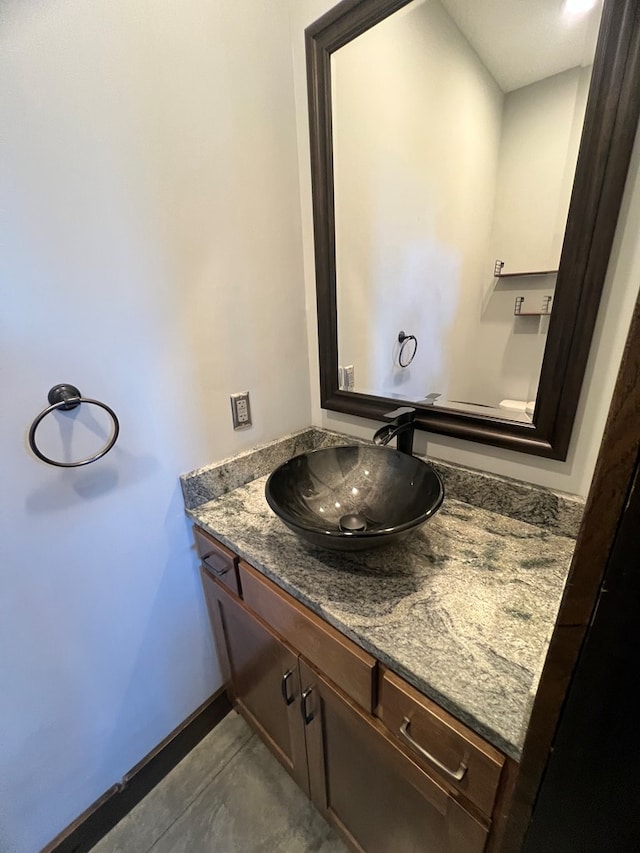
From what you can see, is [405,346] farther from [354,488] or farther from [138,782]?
[138,782]

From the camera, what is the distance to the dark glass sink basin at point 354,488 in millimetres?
936

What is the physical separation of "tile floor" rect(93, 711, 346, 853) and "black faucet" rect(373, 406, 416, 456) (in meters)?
1.19

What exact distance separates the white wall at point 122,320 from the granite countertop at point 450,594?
24 centimetres

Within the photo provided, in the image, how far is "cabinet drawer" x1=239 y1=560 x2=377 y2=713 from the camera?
0.68 meters

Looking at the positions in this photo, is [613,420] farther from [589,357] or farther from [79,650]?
[79,650]

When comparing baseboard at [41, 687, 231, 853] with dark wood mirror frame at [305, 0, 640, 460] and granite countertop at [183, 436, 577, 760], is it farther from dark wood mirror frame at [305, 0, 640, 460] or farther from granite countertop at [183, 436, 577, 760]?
dark wood mirror frame at [305, 0, 640, 460]

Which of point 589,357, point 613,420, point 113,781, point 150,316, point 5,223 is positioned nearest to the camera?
point 613,420

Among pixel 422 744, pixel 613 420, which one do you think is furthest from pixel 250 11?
pixel 422 744

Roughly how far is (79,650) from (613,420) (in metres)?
1.21

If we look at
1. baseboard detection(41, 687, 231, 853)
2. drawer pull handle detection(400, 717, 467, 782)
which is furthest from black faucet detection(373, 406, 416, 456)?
baseboard detection(41, 687, 231, 853)

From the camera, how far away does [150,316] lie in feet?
2.89

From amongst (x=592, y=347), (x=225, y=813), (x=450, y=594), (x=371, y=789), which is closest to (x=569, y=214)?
(x=592, y=347)

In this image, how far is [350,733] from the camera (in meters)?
0.77

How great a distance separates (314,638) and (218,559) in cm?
38
